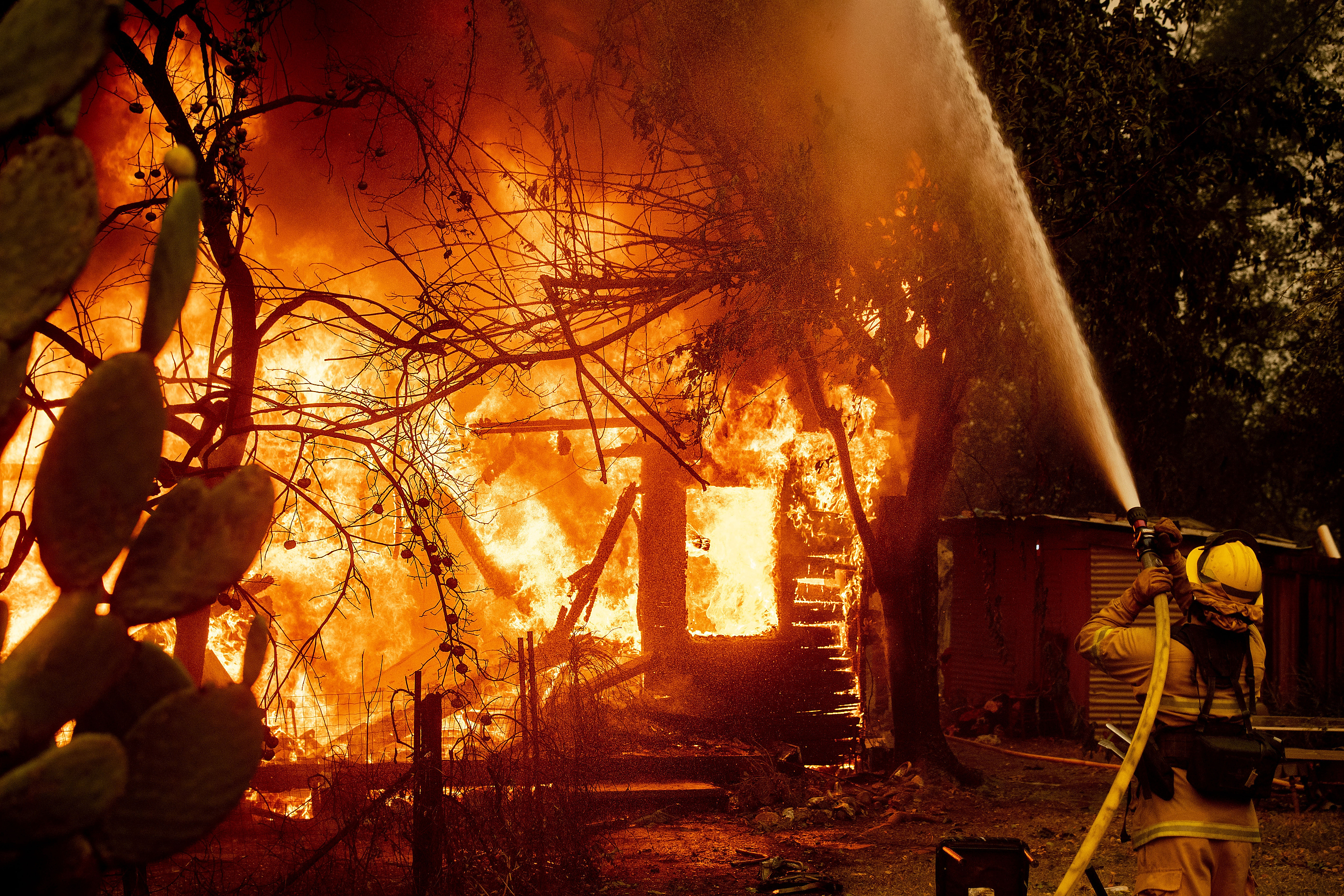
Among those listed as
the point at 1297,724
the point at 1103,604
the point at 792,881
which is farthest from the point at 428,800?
the point at 1103,604

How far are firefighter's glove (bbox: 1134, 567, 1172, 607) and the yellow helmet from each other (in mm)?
232

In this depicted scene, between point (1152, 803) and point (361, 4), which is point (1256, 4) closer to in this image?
point (361, 4)

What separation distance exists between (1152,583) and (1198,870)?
3.82ft

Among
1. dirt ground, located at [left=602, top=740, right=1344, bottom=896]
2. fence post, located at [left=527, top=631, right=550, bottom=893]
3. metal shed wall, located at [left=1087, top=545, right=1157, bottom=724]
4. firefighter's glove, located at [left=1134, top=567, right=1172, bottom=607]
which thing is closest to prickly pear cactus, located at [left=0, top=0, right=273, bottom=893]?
firefighter's glove, located at [left=1134, top=567, right=1172, bottom=607]

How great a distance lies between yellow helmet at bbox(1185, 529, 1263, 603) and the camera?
4312mm

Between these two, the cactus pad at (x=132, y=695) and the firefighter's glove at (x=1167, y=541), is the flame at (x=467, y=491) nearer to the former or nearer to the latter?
the firefighter's glove at (x=1167, y=541)

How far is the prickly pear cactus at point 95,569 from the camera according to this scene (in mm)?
1754

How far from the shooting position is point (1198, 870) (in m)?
4.08

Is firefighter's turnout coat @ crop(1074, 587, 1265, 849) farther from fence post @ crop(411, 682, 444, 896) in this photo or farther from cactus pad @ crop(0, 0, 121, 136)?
cactus pad @ crop(0, 0, 121, 136)

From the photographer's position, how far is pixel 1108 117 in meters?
8.03

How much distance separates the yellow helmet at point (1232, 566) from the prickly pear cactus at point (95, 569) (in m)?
4.01

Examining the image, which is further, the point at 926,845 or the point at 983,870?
the point at 926,845

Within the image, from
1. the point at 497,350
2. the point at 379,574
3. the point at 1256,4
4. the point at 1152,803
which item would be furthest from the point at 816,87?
the point at 1256,4

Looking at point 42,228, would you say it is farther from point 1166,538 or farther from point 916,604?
point 916,604
